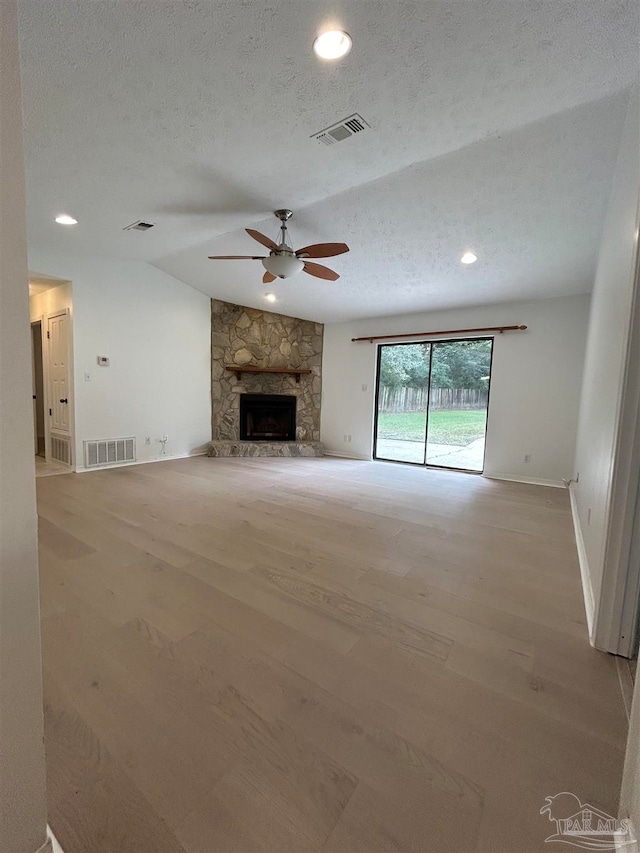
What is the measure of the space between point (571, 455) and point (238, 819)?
5112mm

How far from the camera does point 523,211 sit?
3064mm

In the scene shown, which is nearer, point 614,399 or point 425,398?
point 614,399

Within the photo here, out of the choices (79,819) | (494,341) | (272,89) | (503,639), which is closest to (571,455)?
(494,341)

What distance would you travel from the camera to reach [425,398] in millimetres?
5777

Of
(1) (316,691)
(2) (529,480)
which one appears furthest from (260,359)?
(1) (316,691)

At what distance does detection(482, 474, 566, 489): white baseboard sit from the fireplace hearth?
11.7 feet

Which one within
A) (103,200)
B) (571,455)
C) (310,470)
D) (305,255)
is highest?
(103,200)

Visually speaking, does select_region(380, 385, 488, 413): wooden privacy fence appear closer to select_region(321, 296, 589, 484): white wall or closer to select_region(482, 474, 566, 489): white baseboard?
select_region(321, 296, 589, 484): white wall

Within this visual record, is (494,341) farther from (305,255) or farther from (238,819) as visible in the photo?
(238,819)

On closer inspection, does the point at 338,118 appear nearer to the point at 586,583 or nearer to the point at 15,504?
the point at 15,504

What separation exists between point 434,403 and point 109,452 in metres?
4.91

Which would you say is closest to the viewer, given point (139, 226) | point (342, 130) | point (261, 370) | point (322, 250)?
point (342, 130)

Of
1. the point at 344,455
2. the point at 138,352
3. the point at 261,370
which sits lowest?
the point at 344,455

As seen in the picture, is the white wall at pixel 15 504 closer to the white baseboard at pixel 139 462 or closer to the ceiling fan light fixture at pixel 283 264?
the ceiling fan light fixture at pixel 283 264
